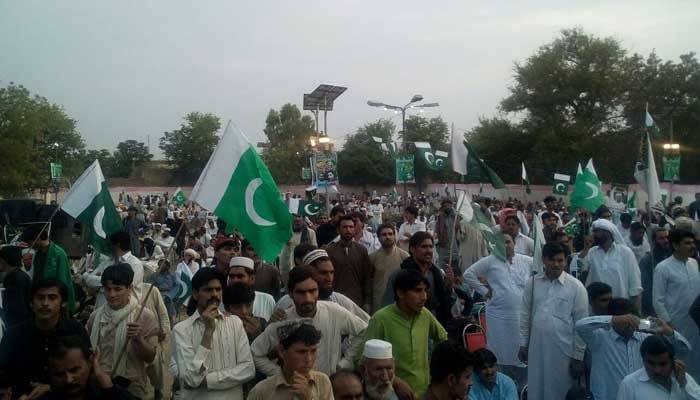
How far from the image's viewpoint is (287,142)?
70.2 metres

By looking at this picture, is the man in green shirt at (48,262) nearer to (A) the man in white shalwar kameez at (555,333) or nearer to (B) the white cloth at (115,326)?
(B) the white cloth at (115,326)

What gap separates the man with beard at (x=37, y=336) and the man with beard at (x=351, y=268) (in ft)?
9.77

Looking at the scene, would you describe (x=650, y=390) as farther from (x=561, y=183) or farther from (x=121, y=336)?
(x=561, y=183)

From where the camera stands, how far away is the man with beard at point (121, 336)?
4395 mm

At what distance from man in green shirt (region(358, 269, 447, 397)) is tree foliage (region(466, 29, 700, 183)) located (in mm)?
41319

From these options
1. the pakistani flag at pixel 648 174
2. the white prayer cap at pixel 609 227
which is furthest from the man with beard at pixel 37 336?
the pakistani flag at pixel 648 174

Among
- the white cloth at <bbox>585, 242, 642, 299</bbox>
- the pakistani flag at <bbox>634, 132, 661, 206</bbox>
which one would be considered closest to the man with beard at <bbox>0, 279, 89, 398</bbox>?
the white cloth at <bbox>585, 242, 642, 299</bbox>

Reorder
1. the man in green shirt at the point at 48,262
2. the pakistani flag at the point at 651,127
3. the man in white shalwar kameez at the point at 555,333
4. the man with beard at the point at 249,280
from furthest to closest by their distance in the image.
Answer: the pakistani flag at the point at 651,127 → the man in green shirt at the point at 48,262 → the man in white shalwar kameez at the point at 555,333 → the man with beard at the point at 249,280

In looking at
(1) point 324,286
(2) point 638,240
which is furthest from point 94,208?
(2) point 638,240

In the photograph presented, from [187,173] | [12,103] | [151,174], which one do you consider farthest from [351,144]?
[12,103]

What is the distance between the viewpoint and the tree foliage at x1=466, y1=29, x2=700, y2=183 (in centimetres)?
4331

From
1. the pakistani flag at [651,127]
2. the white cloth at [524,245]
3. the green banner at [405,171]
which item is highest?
the pakistani flag at [651,127]

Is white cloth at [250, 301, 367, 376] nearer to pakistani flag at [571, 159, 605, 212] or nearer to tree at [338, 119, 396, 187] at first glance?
pakistani flag at [571, 159, 605, 212]

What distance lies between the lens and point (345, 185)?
59.3 meters
